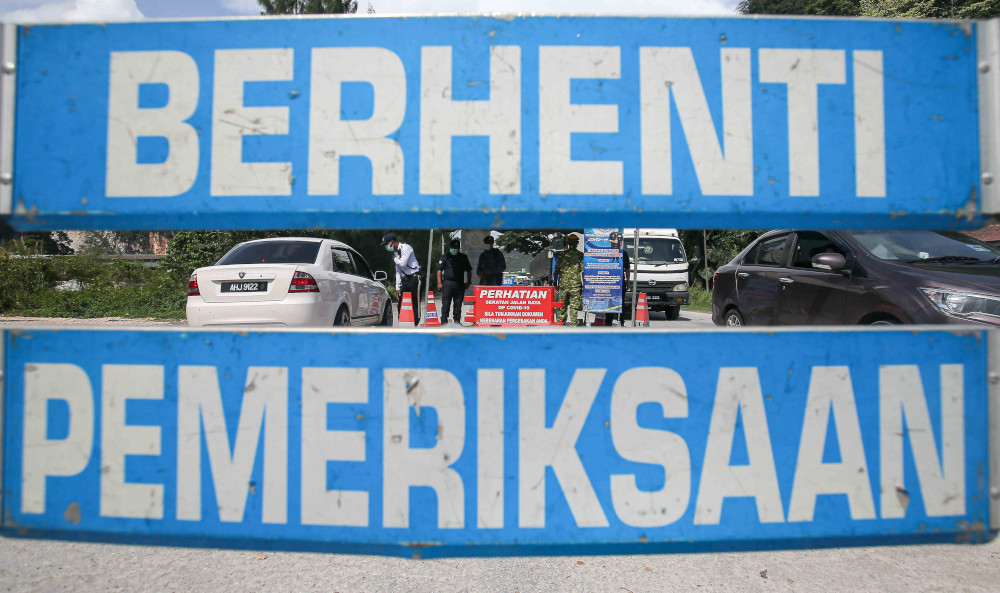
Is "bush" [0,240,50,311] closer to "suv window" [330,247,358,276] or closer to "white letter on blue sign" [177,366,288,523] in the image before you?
"suv window" [330,247,358,276]

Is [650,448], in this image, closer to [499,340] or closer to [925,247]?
[499,340]

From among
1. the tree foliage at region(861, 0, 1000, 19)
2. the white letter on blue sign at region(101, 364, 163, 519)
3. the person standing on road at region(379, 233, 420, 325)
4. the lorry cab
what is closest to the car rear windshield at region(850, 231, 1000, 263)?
the white letter on blue sign at region(101, 364, 163, 519)

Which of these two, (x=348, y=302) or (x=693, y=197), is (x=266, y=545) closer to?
(x=693, y=197)

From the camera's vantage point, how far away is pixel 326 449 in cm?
152

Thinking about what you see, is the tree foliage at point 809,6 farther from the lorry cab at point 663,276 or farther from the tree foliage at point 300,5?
the lorry cab at point 663,276

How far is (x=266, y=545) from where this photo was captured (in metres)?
1.52

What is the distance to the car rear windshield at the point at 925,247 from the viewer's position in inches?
200

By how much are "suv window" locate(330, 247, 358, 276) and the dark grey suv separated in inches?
208

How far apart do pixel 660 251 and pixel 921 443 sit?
14.7 metres

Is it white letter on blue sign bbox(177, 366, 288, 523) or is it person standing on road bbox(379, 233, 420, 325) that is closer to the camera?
white letter on blue sign bbox(177, 366, 288, 523)

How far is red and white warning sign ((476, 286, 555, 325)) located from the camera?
10578mm

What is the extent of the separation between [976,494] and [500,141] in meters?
1.45

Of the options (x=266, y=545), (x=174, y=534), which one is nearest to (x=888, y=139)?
(x=266, y=545)

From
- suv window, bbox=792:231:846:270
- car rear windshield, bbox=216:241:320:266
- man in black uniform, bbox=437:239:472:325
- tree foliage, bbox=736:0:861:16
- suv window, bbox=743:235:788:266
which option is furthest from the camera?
tree foliage, bbox=736:0:861:16
